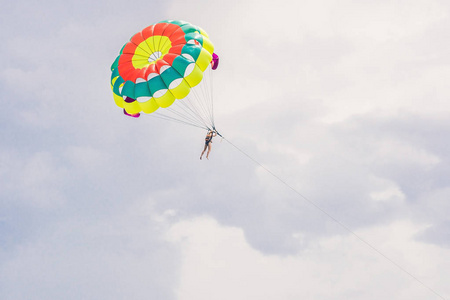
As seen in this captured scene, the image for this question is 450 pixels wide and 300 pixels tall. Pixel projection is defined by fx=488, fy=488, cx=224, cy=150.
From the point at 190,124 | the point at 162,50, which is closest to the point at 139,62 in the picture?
the point at 162,50

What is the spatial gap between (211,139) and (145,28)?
32.5 feet

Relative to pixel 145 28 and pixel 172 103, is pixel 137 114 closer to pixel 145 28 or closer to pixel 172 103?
pixel 172 103

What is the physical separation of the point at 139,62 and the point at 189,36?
4.03 m

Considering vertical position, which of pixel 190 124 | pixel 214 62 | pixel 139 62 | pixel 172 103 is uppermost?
pixel 214 62

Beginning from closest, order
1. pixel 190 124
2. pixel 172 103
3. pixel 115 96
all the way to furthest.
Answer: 1. pixel 190 124
2. pixel 172 103
3. pixel 115 96

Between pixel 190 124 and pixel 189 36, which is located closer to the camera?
pixel 190 124

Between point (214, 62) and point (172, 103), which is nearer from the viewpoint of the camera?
point (172, 103)


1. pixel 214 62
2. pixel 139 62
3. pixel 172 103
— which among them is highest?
pixel 214 62

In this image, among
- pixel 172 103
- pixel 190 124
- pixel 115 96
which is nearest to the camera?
pixel 190 124

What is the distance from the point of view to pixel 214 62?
122ft

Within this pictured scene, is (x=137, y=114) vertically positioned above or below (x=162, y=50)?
below

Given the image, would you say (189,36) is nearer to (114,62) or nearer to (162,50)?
(162,50)

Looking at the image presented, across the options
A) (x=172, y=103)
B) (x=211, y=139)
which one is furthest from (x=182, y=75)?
(x=211, y=139)

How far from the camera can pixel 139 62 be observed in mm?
34812
